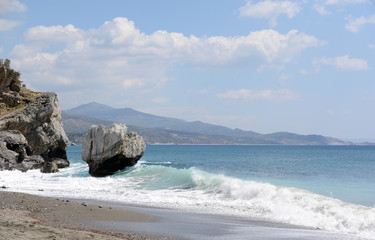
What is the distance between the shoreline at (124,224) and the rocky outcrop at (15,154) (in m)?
20.5

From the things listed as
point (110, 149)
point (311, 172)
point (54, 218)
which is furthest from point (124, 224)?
point (311, 172)

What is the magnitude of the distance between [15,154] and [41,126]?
6488 mm

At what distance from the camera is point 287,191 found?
1923 centimetres

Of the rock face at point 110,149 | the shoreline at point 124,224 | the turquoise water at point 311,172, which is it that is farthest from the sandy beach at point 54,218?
the rock face at point 110,149

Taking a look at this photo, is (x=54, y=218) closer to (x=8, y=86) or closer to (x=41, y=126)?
(x=41, y=126)

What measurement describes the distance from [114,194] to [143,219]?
8866 millimetres

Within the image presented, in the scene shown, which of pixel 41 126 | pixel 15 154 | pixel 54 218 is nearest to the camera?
pixel 54 218

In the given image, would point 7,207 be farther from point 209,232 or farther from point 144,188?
point 144,188

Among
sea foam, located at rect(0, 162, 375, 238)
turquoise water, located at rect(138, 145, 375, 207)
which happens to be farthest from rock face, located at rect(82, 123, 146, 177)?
turquoise water, located at rect(138, 145, 375, 207)

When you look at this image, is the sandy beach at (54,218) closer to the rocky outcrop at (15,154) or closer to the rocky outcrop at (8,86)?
the rocky outcrop at (15,154)

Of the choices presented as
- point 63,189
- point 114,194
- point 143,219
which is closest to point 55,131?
point 63,189

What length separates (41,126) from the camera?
4288 cm

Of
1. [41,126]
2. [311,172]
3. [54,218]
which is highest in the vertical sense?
[41,126]

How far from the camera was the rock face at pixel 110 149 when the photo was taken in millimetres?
32594
